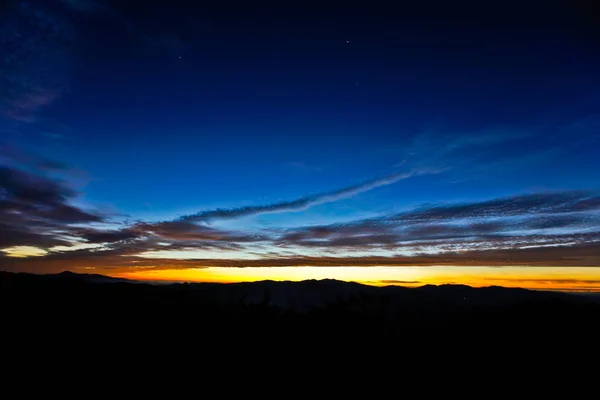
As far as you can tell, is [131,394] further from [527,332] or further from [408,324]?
[408,324]

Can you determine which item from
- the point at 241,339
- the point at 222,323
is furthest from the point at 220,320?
the point at 241,339

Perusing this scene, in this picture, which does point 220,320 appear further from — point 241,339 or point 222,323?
point 241,339

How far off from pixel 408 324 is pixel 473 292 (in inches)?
702

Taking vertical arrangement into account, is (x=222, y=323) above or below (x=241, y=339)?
above

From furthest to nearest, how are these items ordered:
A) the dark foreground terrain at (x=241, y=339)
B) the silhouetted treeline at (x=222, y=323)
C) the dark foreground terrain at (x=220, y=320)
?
the dark foreground terrain at (x=220, y=320) < the silhouetted treeline at (x=222, y=323) < the dark foreground terrain at (x=241, y=339)

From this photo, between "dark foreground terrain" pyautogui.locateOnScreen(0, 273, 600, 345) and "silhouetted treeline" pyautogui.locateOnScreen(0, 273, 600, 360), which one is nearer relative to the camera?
"silhouetted treeline" pyautogui.locateOnScreen(0, 273, 600, 360)

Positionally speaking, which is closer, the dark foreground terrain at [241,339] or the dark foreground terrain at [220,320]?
the dark foreground terrain at [241,339]

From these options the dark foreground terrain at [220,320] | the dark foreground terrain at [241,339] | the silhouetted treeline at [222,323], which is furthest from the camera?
the dark foreground terrain at [220,320]

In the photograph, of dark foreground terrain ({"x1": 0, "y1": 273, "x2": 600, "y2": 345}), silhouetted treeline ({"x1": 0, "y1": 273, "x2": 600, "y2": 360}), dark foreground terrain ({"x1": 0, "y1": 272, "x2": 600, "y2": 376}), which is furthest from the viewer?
dark foreground terrain ({"x1": 0, "y1": 273, "x2": 600, "y2": 345})

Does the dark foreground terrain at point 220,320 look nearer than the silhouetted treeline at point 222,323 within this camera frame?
No

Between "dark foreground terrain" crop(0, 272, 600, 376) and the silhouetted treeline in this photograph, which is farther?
the silhouetted treeline

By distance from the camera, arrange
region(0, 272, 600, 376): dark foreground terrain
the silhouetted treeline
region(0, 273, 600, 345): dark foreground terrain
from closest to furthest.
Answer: region(0, 272, 600, 376): dark foreground terrain, the silhouetted treeline, region(0, 273, 600, 345): dark foreground terrain

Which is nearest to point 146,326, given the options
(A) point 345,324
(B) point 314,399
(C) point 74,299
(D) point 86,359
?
(D) point 86,359

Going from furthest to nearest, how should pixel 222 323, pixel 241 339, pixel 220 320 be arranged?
1. pixel 220 320
2. pixel 222 323
3. pixel 241 339
